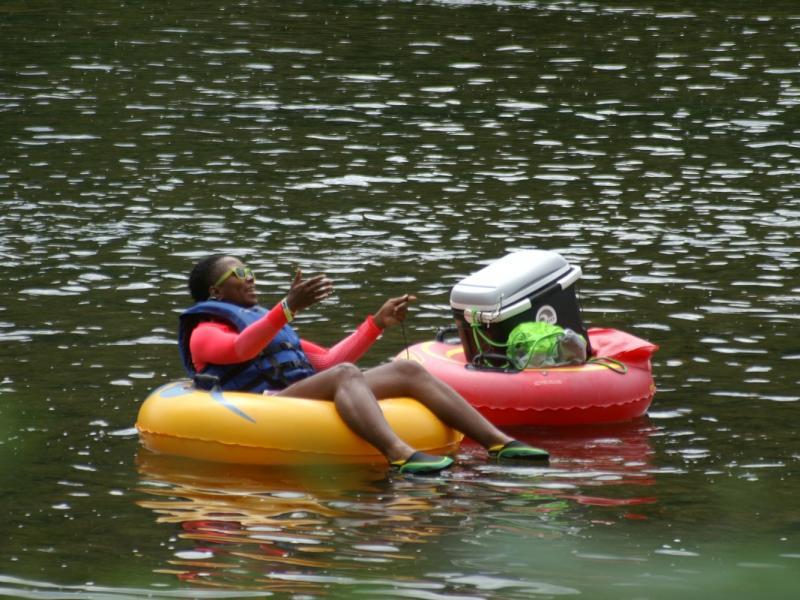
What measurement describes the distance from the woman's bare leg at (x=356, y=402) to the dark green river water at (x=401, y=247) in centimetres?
18

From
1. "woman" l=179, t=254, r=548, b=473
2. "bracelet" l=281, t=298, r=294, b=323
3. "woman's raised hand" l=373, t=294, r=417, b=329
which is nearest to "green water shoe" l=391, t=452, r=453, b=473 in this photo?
"woman" l=179, t=254, r=548, b=473

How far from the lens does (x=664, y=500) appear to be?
784cm

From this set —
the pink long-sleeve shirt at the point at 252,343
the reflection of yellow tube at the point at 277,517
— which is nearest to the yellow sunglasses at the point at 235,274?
the pink long-sleeve shirt at the point at 252,343

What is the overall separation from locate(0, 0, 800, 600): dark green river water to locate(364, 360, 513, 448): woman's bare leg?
17 cm

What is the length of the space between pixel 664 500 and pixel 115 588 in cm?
269

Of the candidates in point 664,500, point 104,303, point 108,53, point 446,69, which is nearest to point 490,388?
point 664,500

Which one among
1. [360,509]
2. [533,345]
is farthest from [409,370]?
[360,509]

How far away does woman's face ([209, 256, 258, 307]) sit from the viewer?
8.88 meters

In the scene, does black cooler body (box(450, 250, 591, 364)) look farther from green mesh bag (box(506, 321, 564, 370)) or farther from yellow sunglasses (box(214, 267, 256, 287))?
yellow sunglasses (box(214, 267, 256, 287))

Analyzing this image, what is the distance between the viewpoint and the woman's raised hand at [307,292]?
819 cm

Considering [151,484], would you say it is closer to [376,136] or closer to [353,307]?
[353,307]

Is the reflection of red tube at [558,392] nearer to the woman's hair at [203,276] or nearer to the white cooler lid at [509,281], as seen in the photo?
the white cooler lid at [509,281]

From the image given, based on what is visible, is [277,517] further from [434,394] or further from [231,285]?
[231,285]

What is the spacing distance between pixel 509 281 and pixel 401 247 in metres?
4.41
